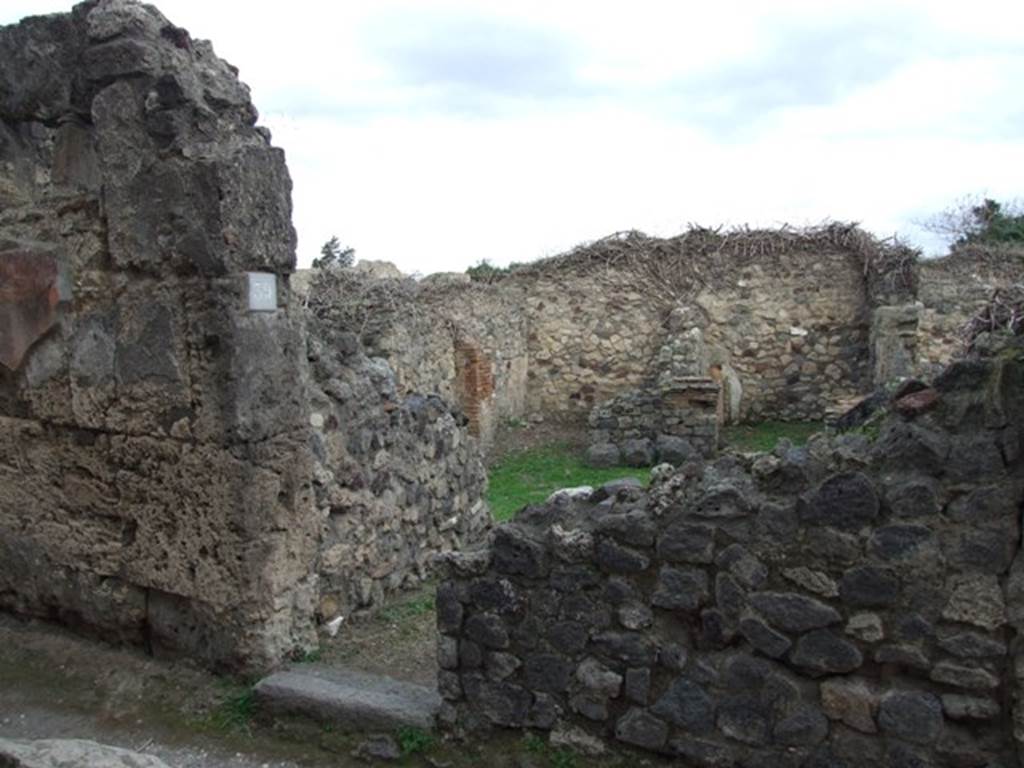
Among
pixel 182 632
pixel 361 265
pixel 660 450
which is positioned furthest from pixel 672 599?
pixel 361 265

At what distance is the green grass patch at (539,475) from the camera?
830 centimetres

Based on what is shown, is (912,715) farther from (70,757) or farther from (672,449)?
(672,449)

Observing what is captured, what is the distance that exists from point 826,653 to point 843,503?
45 centimetres

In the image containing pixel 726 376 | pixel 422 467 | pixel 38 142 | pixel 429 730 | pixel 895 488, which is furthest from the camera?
pixel 726 376

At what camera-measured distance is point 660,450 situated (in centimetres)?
1023

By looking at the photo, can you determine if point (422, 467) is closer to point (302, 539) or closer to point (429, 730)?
point (302, 539)

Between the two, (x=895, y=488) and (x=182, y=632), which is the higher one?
(x=895, y=488)

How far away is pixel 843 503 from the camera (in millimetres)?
2559

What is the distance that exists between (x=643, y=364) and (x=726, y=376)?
1.24m

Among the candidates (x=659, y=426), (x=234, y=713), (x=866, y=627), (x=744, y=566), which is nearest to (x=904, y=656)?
(x=866, y=627)

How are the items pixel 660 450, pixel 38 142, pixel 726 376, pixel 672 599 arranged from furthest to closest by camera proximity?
1. pixel 726 376
2. pixel 660 450
3. pixel 38 142
4. pixel 672 599

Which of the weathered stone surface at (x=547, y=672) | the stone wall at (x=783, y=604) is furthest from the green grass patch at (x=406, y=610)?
the weathered stone surface at (x=547, y=672)

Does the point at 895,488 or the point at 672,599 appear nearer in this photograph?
the point at 895,488

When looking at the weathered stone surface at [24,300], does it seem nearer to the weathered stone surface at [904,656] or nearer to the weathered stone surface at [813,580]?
the weathered stone surface at [813,580]
